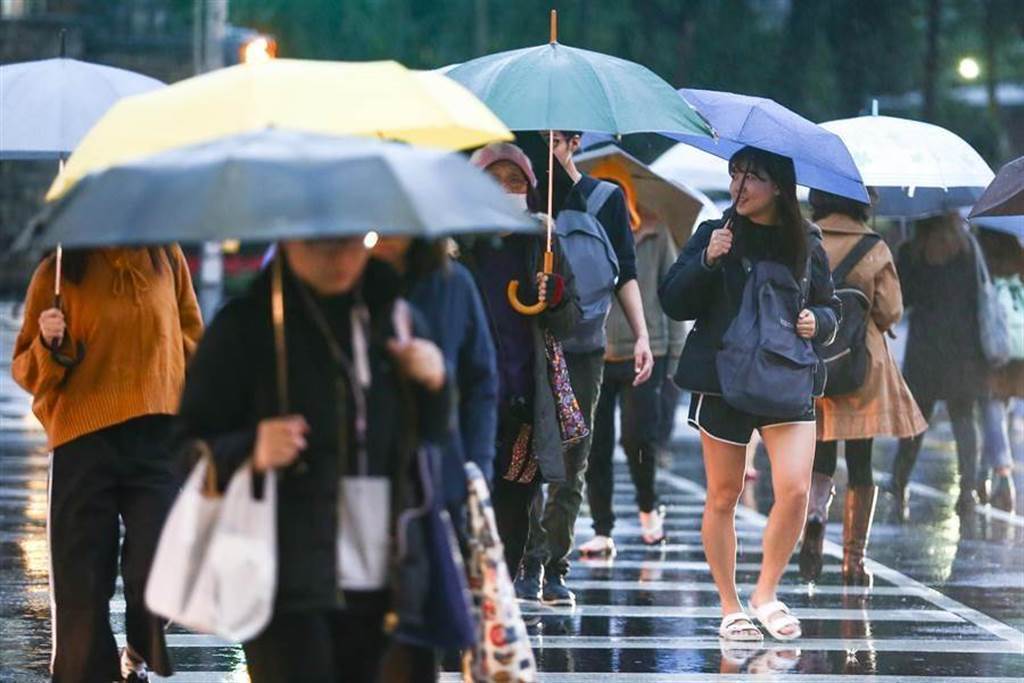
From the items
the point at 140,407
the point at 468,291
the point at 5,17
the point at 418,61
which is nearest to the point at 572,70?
the point at 140,407

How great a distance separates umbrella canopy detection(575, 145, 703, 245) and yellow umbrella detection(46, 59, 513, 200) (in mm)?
7538

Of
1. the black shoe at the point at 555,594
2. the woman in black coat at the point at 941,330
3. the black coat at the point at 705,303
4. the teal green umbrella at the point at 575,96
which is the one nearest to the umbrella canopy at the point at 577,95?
the teal green umbrella at the point at 575,96

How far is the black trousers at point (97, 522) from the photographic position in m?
7.18

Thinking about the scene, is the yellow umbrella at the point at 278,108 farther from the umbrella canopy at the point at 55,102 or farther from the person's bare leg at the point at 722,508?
the person's bare leg at the point at 722,508

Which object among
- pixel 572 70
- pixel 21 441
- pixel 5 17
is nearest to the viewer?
pixel 572 70

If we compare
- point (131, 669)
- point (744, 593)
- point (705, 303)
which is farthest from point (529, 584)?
point (131, 669)

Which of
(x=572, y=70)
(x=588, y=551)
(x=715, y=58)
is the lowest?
(x=588, y=551)

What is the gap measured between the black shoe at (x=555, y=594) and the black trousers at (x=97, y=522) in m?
3.13

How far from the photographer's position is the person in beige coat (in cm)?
1067

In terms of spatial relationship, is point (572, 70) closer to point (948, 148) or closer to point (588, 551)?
point (948, 148)

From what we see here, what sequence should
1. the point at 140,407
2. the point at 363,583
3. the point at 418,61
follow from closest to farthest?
the point at 363,583 < the point at 140,407 < the point at 418,61

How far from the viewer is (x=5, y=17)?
54.7 m

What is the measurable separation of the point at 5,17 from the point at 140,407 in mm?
49329

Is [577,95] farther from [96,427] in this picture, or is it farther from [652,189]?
[652,189]
